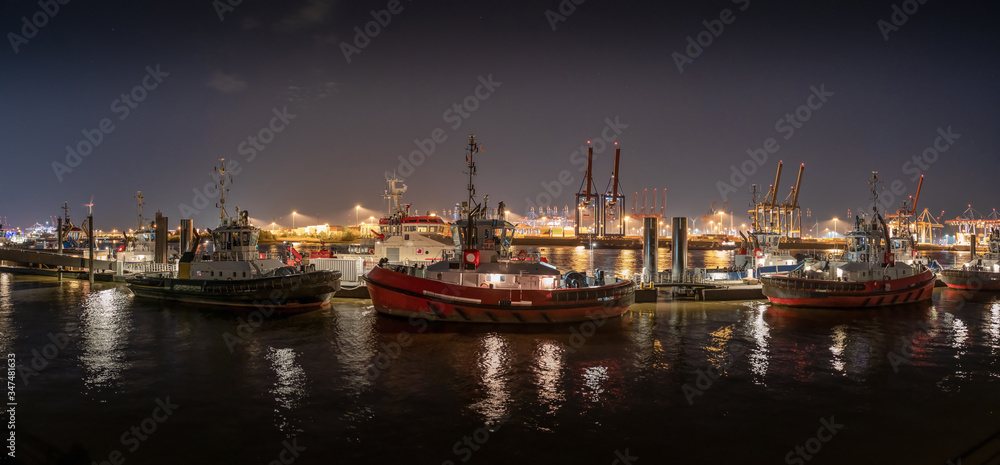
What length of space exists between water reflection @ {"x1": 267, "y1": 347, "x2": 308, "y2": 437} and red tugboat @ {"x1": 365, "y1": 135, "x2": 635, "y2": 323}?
17.9ft

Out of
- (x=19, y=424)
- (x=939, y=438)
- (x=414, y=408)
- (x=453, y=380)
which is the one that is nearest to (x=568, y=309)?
Answer: (x=453, y=380)

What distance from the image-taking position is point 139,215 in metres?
41.4

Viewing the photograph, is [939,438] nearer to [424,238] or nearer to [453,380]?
[453,380]

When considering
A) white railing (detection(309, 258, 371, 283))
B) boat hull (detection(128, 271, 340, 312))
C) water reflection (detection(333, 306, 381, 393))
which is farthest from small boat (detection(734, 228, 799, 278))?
boat hull (detection(128, 271, 340, 312))

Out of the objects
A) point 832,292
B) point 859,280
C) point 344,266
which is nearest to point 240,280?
point 344,266

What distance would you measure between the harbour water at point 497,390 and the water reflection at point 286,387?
0.21 ft

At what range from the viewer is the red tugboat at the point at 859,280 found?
86.1 feet

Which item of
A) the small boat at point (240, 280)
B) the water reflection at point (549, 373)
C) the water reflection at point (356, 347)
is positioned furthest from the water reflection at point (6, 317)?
the water reflection at point (549, 373)

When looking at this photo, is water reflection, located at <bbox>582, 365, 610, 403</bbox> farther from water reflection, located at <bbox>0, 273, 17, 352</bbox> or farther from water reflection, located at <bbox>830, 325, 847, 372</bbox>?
water reflection, located at <bbox>0, 273, 17, 352</bbox>

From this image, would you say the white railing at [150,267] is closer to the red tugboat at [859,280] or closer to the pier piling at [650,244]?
the pier piling at [650,244]

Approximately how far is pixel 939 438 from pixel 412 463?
10.3m

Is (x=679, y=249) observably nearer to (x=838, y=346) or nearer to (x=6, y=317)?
(x=838, y=346)

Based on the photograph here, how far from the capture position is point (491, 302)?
69.2 ft

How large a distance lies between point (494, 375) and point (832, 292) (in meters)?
19.4
